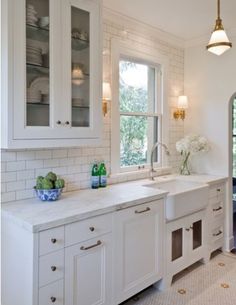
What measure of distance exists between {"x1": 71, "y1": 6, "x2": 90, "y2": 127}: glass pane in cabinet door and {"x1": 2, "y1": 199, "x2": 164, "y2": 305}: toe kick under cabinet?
80 centimetres

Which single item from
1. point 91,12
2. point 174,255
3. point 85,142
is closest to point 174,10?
point 91,12

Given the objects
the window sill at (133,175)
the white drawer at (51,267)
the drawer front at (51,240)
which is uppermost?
the window sill at (133,175)

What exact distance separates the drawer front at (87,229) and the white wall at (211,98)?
2029 mm

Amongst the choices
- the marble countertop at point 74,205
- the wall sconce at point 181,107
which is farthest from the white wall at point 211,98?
the marble countertop at point 74,205

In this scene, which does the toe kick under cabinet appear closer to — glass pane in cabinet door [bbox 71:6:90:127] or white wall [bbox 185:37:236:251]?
glass pane in cabinet door [bbox 71:6:90:127]

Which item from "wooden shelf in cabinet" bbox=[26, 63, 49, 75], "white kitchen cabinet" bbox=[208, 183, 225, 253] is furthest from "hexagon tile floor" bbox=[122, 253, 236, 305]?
"wooden shelf in cabinet" bbox=[26, 63, 49, 75]

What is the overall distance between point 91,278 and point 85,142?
99 cm

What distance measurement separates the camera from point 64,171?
8.34ft

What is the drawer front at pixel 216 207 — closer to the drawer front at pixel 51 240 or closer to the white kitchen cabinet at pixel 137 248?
the white kitchen cabinet at pixel 137 248

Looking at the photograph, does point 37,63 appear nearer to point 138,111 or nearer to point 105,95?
point 105,95

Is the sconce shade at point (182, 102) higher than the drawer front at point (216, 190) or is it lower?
higher

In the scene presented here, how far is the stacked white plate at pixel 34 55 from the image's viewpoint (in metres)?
1.92

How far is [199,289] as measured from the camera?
8.67ft

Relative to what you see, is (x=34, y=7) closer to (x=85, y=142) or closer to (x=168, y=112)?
(x=85, y=142)
